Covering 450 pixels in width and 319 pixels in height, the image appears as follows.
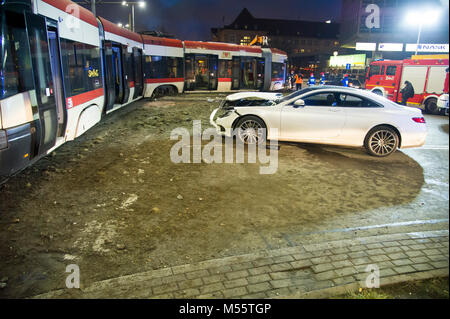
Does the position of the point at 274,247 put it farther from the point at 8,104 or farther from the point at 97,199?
the point at 8,104

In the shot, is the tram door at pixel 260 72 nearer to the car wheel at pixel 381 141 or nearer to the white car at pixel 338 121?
the white car at pixel 338 121

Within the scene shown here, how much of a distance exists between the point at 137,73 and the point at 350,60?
153ft

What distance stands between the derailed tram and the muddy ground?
0.80m

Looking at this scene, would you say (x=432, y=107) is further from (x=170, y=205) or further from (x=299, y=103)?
(x=170, y=205)

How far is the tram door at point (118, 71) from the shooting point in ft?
43.0

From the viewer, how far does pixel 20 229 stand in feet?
14.5

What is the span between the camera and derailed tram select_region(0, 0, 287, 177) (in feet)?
17.2

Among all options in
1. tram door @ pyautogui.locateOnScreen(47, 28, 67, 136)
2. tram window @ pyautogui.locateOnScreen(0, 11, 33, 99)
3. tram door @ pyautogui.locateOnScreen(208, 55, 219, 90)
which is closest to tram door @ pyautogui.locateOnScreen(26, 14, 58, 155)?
tram window @ pyautogui.locateOnScreen(0, 11, 33, 99)

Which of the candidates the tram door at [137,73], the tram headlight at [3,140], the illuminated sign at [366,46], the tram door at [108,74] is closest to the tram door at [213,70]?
the tram door at [137,73]

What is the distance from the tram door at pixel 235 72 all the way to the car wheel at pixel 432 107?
12841 millimetres

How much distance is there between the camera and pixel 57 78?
720 cm

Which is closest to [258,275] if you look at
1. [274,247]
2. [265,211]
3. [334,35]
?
[274,247]
